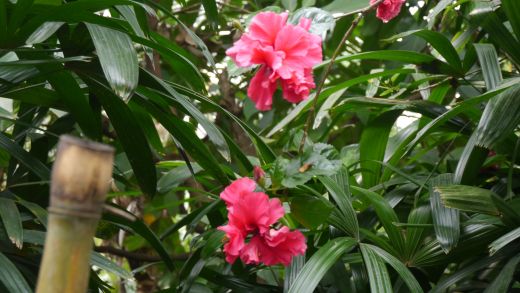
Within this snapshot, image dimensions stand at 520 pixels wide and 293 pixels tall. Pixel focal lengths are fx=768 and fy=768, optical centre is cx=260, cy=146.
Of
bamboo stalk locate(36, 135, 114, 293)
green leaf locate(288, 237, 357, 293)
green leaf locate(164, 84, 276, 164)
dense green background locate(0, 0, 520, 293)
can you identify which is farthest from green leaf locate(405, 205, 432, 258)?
bamboo stalk locate(36, 135, 114, 293)

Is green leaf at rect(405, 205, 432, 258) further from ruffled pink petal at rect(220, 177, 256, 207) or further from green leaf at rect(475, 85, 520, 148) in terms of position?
ruffled pink petal at rect(220, 177, 256, 207)

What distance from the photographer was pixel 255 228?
0.89 meters

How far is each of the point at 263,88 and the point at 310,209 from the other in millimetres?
183

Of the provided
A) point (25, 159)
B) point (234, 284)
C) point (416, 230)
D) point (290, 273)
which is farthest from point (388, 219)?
point (25, 159)

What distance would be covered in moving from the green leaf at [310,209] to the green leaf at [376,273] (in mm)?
77

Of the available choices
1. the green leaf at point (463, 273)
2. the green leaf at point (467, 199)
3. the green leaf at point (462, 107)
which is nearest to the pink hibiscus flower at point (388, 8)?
the green leaf at point (462, 107)

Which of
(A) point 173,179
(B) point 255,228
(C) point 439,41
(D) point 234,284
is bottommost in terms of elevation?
(D) point 234,284

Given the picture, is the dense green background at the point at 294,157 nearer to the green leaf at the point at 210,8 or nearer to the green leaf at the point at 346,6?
the green leaf at the point at 210,8

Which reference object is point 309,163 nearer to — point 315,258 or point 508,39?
point 315,258

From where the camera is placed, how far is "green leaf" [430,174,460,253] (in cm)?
102

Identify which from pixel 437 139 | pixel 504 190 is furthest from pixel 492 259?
pixel 437 139

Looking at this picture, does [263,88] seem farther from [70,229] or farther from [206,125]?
[70,229]

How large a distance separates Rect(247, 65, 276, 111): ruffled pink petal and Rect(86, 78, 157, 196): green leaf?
0.17m

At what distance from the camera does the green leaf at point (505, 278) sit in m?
0.97
